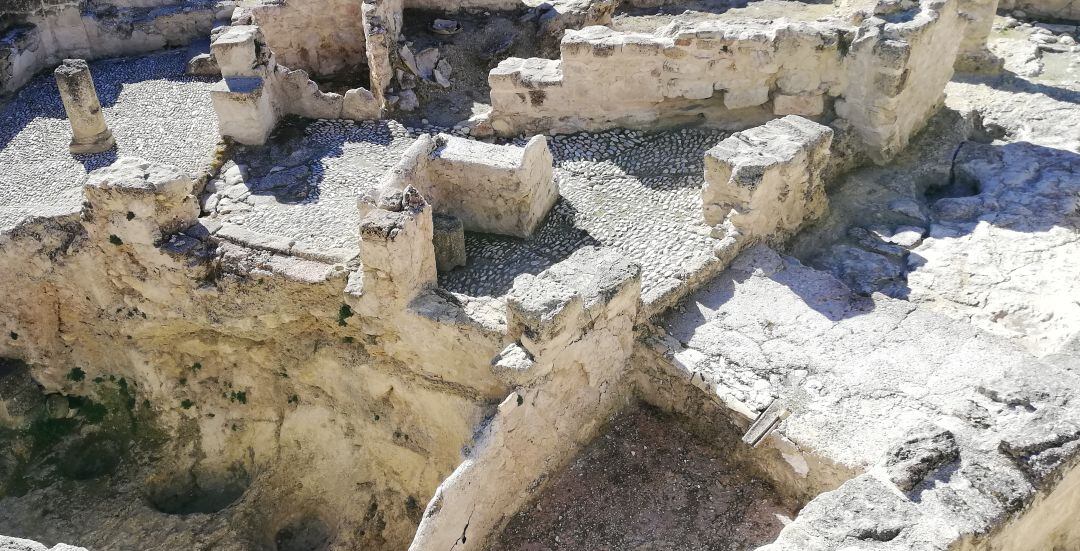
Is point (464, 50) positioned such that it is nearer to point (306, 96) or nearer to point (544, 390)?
point (306, 96)

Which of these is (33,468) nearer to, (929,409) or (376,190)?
(376,190)

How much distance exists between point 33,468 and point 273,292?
15.4 feet

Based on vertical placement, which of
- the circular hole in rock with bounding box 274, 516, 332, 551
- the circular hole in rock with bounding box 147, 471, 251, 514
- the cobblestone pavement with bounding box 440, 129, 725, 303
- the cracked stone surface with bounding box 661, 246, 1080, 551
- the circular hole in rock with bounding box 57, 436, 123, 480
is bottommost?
the circular hole in rock with bounding box 274, 516, 332, 551

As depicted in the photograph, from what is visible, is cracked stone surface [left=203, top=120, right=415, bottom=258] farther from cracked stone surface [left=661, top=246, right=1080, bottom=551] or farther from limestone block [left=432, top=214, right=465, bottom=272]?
cracked stone surface [left=661, top=246, right=1080, bottom=551]

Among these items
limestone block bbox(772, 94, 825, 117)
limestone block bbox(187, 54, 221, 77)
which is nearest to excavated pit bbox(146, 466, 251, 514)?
limestone block bbox(187, 54, 221, 77)

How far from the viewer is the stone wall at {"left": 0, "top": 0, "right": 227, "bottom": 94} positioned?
53.4 ft

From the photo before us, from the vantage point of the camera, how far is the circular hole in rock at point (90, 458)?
1295 cm

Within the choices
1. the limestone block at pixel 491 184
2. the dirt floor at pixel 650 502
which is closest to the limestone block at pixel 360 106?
the limestone block at pixel 491 184

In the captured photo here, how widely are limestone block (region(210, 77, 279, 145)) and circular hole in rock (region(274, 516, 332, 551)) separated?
5.24 metres

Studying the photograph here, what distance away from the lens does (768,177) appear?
10688 mm

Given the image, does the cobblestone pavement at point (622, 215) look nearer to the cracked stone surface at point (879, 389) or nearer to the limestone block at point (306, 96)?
the cracked stone surface at point (879, 389)

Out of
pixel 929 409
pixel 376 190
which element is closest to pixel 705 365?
pixel 929 409

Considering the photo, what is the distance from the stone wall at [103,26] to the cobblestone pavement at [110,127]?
37 cm

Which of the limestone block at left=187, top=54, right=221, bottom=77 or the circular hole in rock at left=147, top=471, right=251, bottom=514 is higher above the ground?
the limestone block at left=187, top=54, right=221, bottom=77
